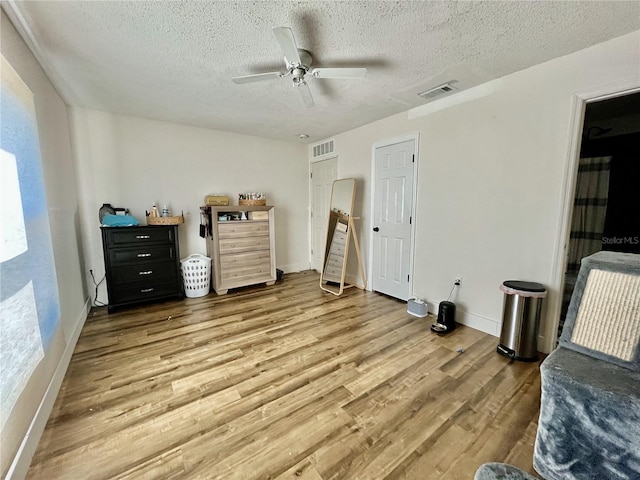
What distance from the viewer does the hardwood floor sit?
51.9 inches

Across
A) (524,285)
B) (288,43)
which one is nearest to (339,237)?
(524,285)

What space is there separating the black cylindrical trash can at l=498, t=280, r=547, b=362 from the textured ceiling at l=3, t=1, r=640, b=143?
6.14ft

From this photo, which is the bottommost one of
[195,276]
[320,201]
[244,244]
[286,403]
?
[286,403]

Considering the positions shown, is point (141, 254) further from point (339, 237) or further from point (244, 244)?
point (339, 237)

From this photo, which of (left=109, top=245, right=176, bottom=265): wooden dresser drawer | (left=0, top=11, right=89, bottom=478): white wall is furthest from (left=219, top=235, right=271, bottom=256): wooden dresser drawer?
(left=0, top=11, right=89, bottom=478): white wall

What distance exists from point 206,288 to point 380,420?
117 inches

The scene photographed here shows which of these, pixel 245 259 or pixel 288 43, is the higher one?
pixel 288 43

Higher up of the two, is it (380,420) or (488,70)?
(488,70)

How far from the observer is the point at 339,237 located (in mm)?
4086

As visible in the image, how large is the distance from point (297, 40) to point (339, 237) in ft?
8.72

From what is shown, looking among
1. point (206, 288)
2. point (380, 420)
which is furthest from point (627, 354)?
point (206, 288)

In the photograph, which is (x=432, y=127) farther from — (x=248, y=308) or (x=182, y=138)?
(x=182, y=138)

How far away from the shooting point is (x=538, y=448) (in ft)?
4.10

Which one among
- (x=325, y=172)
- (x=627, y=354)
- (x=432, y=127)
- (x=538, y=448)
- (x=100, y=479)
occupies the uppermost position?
(x=432, y=127)
